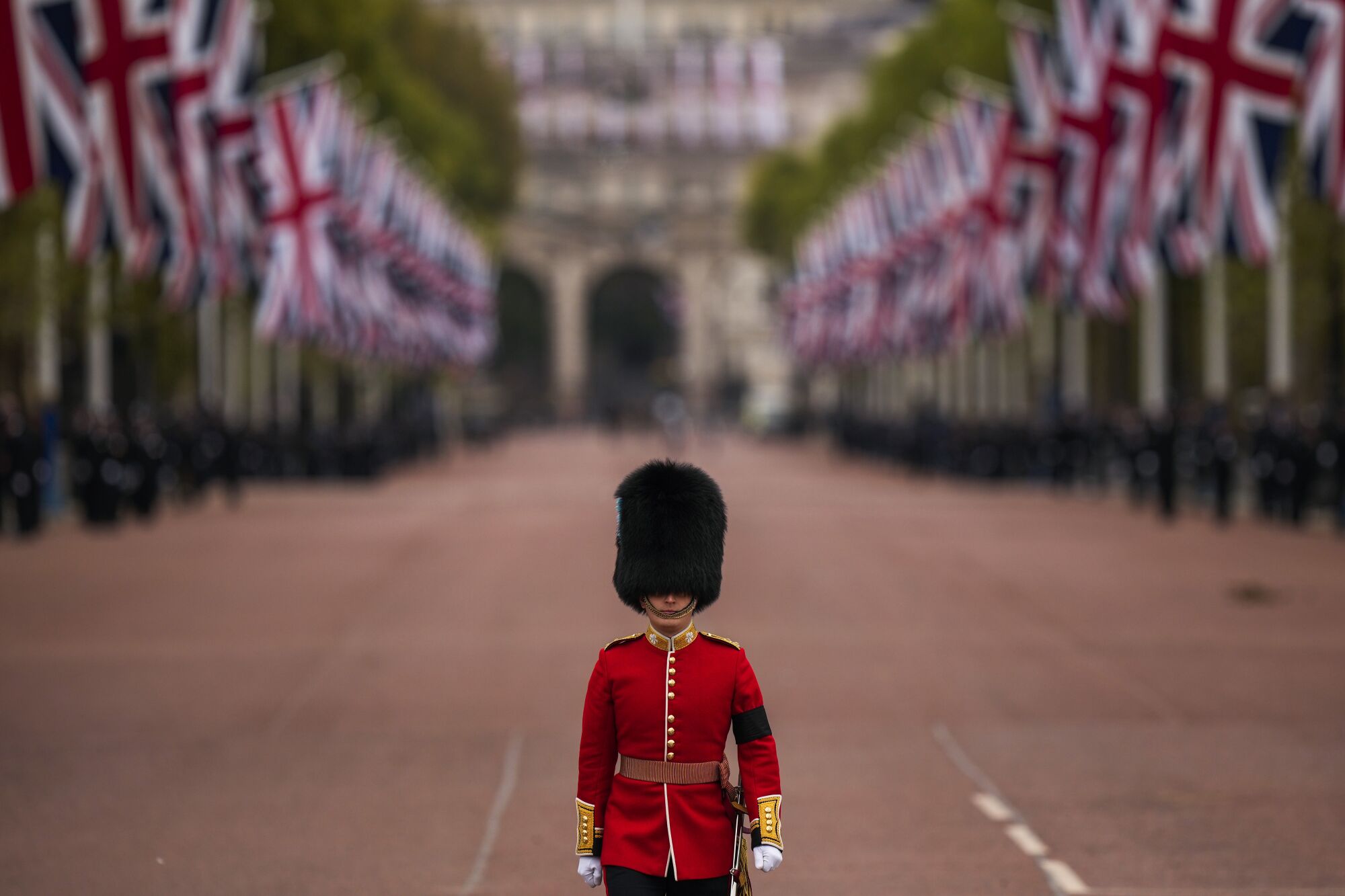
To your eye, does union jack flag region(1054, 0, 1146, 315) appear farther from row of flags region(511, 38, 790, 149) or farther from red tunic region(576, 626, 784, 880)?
row of flags region(511, 38, 790, 149)

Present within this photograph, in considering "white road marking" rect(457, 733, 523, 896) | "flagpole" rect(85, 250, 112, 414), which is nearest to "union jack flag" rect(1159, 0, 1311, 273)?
"white road marking" rect(457, 733, 523, 896)

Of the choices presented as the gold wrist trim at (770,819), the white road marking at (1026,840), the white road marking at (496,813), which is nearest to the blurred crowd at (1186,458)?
the white road marking at (496,813)

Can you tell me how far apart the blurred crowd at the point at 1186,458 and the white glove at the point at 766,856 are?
25.1 m

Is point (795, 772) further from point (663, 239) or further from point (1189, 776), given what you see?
point (663, 239)

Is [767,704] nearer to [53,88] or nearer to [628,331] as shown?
[53,88]

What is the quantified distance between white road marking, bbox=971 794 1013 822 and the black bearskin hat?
15.4 ft

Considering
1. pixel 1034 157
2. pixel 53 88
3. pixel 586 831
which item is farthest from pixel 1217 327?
pixel 586 831

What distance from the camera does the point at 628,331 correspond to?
14475 centimetres

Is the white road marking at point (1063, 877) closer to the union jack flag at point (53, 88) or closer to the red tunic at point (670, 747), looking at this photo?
the red tunic at point (670, 747)

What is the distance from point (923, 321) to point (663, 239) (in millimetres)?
91583

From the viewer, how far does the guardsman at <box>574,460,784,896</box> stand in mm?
5707

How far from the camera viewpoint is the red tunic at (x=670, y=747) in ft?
18.7

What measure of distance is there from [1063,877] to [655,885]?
3611mm

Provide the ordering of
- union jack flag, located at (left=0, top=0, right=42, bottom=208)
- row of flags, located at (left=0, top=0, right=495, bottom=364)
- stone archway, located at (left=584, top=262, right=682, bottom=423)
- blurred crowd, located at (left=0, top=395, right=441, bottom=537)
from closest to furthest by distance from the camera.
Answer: union jack flag, located at (left=0, top=0, right=42, bottom=208) < row of flags, located at (left=0, top=0, right=495, bottom=364) < blurred crowd, located at (left=0, top=395, right=441, bottom=537) < stone archway, located at (left=584, top=262, right=682, bottom=423)
